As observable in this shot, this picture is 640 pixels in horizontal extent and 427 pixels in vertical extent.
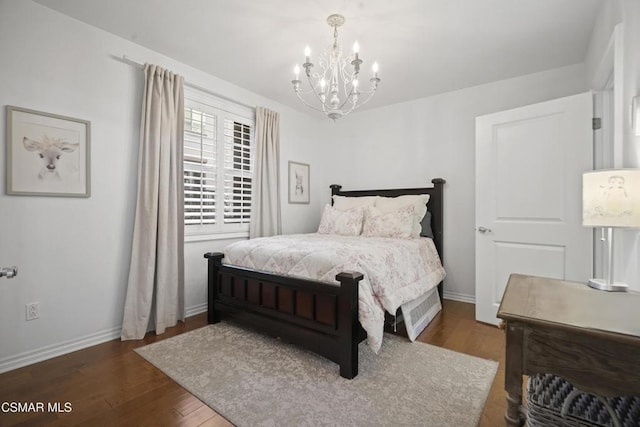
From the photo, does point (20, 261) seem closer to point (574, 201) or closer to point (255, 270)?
point (255, 270)

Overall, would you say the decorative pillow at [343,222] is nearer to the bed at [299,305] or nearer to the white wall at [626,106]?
the bed at [299,305]

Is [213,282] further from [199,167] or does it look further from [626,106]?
[626,106]

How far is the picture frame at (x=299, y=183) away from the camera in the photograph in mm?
4086

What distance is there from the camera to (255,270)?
2391 millimetres

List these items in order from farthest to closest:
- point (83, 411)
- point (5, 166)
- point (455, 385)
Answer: point (5, 166)
point (455, 385)
point (83, 411)

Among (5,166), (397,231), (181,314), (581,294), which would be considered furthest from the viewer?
(397,231)

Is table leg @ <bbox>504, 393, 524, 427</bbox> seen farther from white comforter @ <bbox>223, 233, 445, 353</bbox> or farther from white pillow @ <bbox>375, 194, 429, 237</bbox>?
white pillow @ <bbox>375, 194, 429, 237</bbox>

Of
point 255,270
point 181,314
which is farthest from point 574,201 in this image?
point 181,314

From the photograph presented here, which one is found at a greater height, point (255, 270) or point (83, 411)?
point (255, 270)

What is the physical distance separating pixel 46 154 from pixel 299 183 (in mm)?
2706

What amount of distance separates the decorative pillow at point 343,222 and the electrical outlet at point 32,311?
2624 mm

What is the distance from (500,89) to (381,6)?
6.46 feet

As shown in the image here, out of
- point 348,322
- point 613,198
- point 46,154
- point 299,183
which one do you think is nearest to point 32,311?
point 46,154

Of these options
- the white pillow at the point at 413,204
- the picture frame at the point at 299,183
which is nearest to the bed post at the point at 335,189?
the picture frame at the point at 299,183
